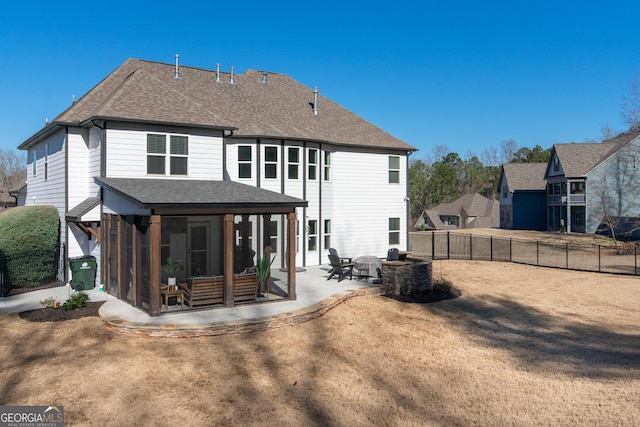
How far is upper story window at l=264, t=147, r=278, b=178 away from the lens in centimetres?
1981

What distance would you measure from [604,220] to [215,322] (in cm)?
4253

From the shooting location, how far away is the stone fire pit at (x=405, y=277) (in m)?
15.3

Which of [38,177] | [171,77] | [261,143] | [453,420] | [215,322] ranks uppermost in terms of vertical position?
[171,77]

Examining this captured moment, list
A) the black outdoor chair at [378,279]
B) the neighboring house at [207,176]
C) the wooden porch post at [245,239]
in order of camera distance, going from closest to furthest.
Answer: the neighboring house at [207,176] → the wooden porch post at [245,239] → the black outdoor chair at [378,279]

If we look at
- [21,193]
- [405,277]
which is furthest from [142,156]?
[21,193]

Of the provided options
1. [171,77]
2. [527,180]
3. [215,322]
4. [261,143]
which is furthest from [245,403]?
[527,180]

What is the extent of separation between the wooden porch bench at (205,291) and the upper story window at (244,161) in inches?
324

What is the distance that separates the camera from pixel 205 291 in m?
11.8

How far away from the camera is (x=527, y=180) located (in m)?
53.9

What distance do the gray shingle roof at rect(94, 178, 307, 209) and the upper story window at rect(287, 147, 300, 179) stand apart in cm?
503

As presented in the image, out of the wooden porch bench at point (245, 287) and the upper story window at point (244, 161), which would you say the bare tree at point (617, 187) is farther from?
the wooden porch bench at point (245, 287)

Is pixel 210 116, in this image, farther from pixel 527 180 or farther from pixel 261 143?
pixel 527 180

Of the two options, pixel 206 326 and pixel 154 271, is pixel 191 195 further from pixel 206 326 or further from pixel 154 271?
pixel 206 326

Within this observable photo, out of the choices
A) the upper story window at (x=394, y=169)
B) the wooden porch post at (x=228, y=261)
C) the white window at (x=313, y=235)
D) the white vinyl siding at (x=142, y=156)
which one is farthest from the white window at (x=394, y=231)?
the wooden porch post at (x=228, y=261)
